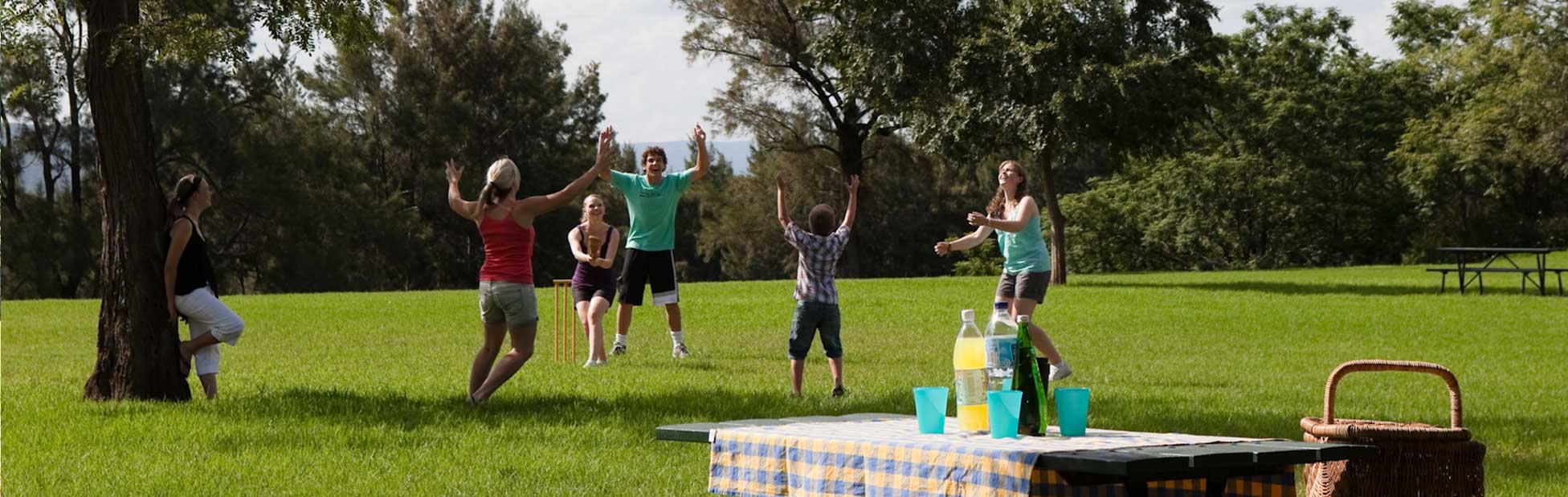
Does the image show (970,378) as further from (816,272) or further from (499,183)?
(499,183)

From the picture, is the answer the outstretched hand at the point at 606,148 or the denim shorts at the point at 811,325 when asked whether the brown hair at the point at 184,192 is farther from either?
the denim shorts at the point at 811,325

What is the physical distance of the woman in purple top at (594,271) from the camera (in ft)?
52.9

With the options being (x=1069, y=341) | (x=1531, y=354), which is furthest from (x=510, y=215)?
(x=1531, y=354)

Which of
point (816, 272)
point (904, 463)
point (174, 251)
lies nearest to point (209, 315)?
point (174, 251)

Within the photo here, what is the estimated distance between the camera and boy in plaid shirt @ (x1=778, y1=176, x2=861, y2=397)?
11.6 meters

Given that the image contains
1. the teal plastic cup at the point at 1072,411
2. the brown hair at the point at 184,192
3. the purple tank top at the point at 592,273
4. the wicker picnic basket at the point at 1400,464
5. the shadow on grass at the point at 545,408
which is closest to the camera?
the teal plastic cup at the point at 1072,411

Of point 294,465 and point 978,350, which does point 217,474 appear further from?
point 978,350

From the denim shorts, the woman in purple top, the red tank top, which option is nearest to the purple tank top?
the woman in purple top

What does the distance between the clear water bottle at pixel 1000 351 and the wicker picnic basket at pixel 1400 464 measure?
6.22ft

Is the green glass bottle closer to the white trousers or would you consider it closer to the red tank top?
the red tank top

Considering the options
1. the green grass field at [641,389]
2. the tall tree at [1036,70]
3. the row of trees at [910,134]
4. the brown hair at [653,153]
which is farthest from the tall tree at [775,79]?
the brown hair at [653,153]

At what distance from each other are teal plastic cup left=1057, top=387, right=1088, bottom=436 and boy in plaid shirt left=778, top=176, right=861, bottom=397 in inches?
218

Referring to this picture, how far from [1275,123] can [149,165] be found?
52271 mm

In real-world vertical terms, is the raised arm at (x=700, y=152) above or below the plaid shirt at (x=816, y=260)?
above
